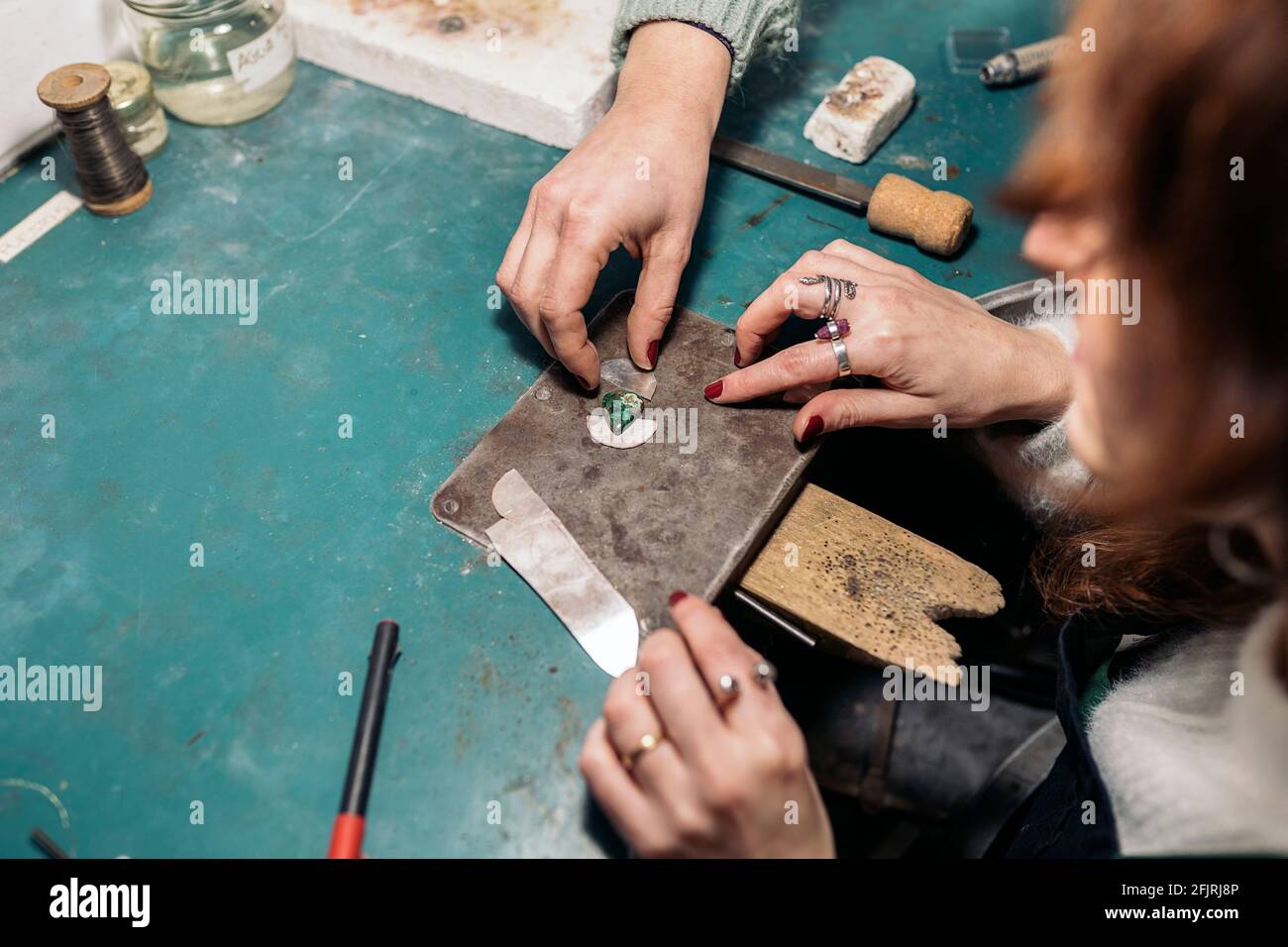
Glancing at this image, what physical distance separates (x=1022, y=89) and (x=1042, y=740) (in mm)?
1114

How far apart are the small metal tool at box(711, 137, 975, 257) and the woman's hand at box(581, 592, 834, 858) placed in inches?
28.2

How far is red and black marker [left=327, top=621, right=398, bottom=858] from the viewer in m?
0.80

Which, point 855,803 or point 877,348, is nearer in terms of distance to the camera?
point 877,348

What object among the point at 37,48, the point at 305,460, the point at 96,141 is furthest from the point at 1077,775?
the point at 37,48

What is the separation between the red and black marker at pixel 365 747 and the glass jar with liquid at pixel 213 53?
3.15ft

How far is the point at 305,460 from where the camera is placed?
3.40 ft

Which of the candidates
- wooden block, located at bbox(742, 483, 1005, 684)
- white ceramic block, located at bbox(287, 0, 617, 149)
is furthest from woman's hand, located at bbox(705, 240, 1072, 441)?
white ceramic block, located at bbox(287, 0, 617, 149)

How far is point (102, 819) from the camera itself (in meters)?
0.82

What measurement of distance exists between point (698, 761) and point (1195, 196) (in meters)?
0.57

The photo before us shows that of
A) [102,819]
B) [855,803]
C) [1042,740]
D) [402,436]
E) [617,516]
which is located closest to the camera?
[102,819]

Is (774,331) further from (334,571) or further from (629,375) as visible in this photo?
(334,571)

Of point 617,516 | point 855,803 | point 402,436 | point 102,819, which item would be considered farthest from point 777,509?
point 855,803

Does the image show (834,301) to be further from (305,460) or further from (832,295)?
(305,460)
